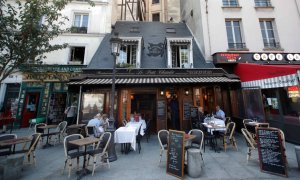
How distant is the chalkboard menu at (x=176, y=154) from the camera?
3.56 metres

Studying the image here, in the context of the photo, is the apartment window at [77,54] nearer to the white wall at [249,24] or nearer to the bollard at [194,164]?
the white wall at [249,24]

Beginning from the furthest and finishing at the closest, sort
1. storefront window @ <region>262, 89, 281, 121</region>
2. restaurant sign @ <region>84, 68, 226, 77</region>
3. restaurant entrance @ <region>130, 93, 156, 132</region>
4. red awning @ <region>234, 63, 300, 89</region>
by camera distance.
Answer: restaurant entrance @ <region>130, 93, 156, 132</region> → restaurant sign @ <region>84, 68, 226, 77</region> → storefront window @ <region>262, 89, 281, 121</region> → red awning @ <region>234, 63, 300, 89</region>

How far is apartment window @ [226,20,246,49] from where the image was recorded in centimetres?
938

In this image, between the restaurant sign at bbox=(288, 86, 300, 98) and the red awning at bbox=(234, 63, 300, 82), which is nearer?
the red awning at bbox=(234, 63, 300, 82)

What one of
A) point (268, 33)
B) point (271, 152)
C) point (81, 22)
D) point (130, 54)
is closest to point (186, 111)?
point (271, 152)

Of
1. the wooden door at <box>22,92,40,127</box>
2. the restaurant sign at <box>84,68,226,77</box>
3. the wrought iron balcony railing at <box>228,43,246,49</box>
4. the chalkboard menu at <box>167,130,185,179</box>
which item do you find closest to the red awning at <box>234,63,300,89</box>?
the restaurant sign at <box>84,68,226,77</box>

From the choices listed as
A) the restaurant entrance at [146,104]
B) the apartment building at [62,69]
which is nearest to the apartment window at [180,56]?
the restaurant entrance at [146,104]

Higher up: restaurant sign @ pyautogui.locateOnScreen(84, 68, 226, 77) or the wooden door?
restaurant sign @ pyautogui.locateOnScreen(84, 68, 226, 77)

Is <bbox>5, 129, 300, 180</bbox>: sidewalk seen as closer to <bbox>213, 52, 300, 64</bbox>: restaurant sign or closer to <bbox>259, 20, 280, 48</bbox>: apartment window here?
<bbox>213, 52, 300, 64</bbox>: restaurant sign

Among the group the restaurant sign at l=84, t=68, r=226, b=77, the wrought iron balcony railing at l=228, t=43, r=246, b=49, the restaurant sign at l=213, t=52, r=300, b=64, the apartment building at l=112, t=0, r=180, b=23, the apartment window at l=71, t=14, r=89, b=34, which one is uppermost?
the apartment building at l=112, t=0, r=180, b=23

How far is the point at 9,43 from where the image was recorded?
14.8 ft

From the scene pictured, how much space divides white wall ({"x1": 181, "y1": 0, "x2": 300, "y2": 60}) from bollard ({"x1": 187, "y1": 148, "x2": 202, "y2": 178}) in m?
7.24

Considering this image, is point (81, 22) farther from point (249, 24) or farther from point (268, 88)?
point (268, 88)

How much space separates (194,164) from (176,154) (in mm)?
519
